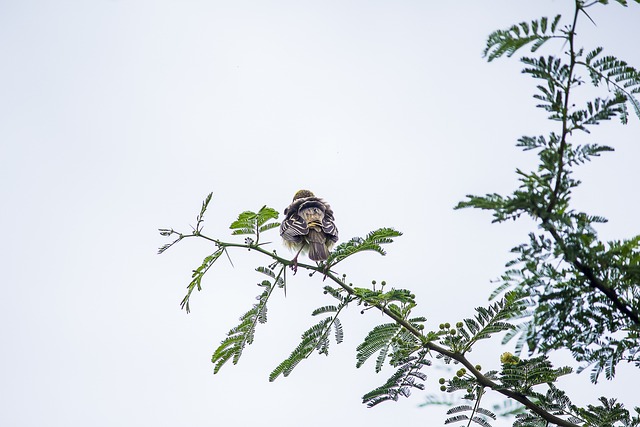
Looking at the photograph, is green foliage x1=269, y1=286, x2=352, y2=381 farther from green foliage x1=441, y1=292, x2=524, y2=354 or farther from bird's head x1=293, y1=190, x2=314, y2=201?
bird's head x1=293, y1=190, x2=314, y2=201

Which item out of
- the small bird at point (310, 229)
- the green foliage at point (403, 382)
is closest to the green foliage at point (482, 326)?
the green foliage at point (403, 382)

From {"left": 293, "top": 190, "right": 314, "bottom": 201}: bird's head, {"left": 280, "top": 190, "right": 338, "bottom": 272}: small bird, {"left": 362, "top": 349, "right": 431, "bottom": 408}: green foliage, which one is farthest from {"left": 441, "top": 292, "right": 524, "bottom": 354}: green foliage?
{"left": 293, "top": 190, "right": 314, "bottom": 201}: bird's head

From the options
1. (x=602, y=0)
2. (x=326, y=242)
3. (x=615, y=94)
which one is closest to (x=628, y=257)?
(x=615, y=94)

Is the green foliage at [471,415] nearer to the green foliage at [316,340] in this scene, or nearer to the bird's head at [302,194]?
the green foliage at [316,340]

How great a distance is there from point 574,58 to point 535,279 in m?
0.86

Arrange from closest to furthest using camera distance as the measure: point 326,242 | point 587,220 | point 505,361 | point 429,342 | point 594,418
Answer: point 587,220, point 594,418, point 429,342, point 505,361, point 326,242

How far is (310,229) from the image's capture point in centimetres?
749

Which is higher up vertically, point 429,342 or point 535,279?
point 429,342

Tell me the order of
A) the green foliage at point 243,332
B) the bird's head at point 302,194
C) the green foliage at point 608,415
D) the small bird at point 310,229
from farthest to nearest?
1. the bird's head at point 302,194
2. the small bird at point 310,229
3. the green foliage at point 243,332
4. the green foliage at point 608,415

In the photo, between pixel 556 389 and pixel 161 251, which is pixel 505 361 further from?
pixel 161 251

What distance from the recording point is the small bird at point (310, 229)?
7348 mm

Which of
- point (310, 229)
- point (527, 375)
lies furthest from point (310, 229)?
point (527, 375)

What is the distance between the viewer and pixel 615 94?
10.3ft

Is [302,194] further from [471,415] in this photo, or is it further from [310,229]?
[471,415]
